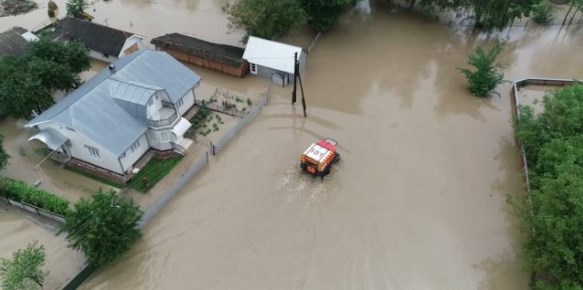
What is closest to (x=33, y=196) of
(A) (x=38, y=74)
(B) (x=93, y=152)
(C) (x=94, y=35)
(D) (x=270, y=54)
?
(B) (x=93, y=152)

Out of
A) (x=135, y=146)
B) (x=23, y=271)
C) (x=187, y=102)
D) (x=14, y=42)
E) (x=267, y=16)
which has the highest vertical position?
(x=267, y=16)

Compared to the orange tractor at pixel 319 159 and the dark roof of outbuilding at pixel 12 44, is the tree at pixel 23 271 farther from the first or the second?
the dark roof of outbuilding at pixel 12 44

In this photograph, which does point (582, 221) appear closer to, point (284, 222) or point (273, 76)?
point (284, 222)

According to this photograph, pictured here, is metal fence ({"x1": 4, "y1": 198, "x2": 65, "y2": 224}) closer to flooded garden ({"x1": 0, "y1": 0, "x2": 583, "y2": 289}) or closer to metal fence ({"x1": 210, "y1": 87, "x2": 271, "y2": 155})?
flooded garden ({"x1": 0, "y1": 0, "x2": 583, "y2": 289})

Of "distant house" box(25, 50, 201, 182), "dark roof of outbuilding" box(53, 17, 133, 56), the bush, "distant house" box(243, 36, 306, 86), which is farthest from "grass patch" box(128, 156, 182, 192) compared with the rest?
the bush

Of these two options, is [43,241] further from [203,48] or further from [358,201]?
[203,48]

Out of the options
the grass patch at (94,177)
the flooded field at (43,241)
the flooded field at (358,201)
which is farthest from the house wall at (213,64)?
the flooded field at (43,241)

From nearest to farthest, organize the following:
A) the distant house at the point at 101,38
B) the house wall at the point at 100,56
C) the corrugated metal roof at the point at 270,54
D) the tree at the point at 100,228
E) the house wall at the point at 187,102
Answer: the tree at the point at 100,228 < the house wall at the point at 187,102 < the corrugated metal roof at the point at 270,54 < the distant house at the point at 101,38 < the house wall at the point at 100,56
